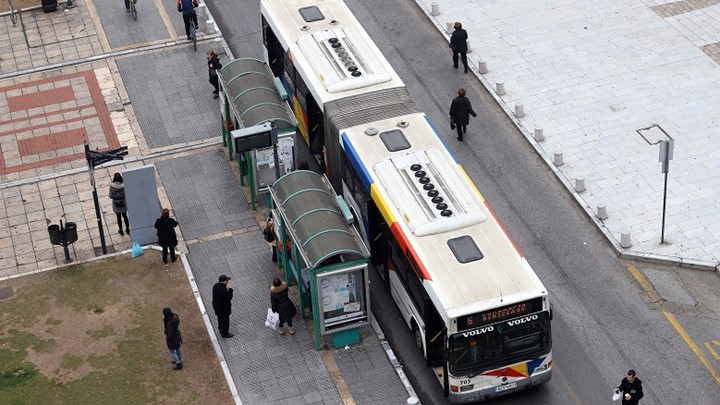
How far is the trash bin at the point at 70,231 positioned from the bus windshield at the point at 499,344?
33.2 feet

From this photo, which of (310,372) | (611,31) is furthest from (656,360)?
(611,31)

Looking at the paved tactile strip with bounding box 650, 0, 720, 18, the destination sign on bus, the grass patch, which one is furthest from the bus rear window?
the destination sign on bus

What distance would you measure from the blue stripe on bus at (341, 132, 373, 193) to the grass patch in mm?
4676

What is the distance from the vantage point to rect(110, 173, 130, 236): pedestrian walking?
33.4 m

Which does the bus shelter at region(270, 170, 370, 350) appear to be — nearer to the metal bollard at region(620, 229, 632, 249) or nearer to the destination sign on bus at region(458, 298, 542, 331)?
the destination sign on bus at region(458, 298, 542, 331)

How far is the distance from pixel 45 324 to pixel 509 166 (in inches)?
487

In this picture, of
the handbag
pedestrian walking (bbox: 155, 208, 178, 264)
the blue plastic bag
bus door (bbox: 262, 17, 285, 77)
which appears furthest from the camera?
bus door (bbox: 262, 17, 285, 77)

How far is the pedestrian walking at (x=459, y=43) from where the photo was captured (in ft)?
130

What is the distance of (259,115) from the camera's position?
34.5 meters

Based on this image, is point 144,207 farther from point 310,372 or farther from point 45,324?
point 310,372

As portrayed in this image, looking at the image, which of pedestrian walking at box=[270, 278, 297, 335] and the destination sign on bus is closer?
the destination sign on bus

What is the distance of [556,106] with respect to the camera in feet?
126

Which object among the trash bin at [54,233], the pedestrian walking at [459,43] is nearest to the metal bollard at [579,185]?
the pedestrian walking at [459,43]

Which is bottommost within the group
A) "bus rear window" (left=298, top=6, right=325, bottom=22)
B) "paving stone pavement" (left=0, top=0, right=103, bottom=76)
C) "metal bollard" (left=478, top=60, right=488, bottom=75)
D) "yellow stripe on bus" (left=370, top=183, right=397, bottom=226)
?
"paving stone pavement" (left=0, top=0, right=103, bottom=76)
